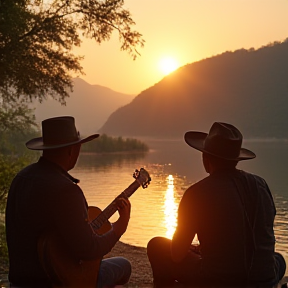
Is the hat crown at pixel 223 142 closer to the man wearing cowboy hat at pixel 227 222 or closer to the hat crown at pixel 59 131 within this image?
the man wearing cowboy hat at pixel 227 222

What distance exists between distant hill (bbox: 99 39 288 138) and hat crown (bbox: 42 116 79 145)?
138270 millimetres

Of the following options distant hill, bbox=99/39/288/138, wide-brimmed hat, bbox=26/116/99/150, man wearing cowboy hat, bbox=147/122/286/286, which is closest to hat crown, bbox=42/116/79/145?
wide-brimmed hat, bbox=26/116/99/150

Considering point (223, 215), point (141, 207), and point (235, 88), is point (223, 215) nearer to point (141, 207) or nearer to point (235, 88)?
point (141, 207)

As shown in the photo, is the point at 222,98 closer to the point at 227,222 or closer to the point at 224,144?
the point at 224,144

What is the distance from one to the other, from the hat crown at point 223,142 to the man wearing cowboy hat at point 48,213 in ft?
2.74

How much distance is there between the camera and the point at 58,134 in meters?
3.15

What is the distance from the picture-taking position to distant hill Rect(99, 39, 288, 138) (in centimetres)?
14215

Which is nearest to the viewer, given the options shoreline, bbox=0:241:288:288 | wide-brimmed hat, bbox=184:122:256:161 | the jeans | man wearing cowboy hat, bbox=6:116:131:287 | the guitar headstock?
man wearing cowboy hat, bbox=6:116:131:287

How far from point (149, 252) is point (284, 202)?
77.7 feet

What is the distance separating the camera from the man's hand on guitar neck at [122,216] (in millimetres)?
3252

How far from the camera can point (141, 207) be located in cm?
2164

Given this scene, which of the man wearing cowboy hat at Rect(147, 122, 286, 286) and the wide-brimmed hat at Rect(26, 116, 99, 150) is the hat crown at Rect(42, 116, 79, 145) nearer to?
the wide-brimmed hat at Rect(26, 116, 99, 150)

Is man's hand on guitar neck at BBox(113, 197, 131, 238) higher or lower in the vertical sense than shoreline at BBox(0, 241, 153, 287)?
higher

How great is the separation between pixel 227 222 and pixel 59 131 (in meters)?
1.17
